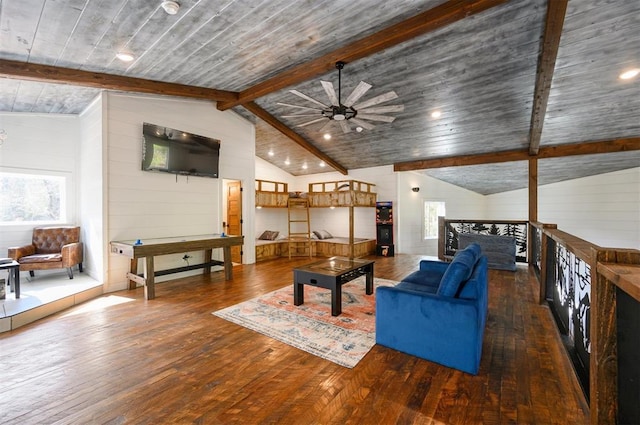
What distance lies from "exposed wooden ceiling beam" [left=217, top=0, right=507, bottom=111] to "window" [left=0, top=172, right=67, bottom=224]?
4.39 meters

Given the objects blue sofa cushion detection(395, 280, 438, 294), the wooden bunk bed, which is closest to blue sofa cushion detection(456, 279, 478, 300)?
blue sofa cushion detection(395, 280, 438, 294)

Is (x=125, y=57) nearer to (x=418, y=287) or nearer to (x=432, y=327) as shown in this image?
(x=418, y=287)

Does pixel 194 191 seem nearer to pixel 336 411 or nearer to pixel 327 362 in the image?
pixel 327 362

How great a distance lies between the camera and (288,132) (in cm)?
716

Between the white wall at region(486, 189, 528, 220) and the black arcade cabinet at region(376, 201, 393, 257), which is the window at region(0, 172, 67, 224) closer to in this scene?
the black arcade cabinet at region(376, 201, 393, 257)

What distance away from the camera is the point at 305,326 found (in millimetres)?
3189

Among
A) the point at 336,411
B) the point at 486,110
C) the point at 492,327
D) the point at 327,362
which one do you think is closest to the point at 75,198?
the point at 327,362

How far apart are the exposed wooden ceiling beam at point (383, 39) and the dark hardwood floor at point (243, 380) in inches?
141

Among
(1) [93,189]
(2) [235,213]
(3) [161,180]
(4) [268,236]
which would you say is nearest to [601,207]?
Answer: (4) [268,236]

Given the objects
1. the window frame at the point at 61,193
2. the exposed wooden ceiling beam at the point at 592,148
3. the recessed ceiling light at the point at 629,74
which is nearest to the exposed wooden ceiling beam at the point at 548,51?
the recessed ceiling light at the point at 629,74

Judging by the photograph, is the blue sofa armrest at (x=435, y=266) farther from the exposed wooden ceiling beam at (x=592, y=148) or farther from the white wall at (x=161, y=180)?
the exposed wooden ceiling beam at (x=592, y=148)

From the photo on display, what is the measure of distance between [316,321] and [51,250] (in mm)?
5128

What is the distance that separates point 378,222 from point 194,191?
5483 millimetres

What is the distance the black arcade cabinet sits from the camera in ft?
28.2
